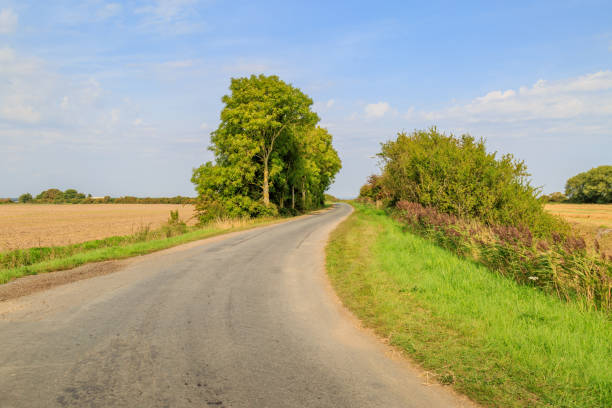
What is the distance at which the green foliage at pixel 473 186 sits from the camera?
1392 cm

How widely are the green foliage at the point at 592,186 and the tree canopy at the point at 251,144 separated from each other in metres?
53.0

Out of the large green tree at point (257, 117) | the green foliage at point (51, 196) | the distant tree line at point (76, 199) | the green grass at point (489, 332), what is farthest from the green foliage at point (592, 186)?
the green foliage at point (51, 196)

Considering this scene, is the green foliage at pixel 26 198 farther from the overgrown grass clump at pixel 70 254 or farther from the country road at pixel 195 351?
the country road at pixel 195 351

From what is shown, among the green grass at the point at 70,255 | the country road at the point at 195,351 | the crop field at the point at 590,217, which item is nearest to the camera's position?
the country road at the point at 195,351

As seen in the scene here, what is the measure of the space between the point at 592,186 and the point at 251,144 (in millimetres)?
60865

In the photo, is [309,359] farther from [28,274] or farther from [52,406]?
[28,274]

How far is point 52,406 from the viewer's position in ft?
9.98

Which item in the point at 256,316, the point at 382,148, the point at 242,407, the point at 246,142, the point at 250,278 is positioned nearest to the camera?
the point at 242,407

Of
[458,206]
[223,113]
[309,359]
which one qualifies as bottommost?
[309,359]

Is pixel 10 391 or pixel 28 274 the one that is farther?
pixel 28 274

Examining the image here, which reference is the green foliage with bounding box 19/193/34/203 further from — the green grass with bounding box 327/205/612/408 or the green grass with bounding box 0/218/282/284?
the green grass with bounding box 327/205/612/408

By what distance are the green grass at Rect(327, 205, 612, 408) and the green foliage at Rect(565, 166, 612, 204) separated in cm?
6438

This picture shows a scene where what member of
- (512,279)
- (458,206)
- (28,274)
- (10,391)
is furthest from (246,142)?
(10,391)

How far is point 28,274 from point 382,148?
78.2 ft
